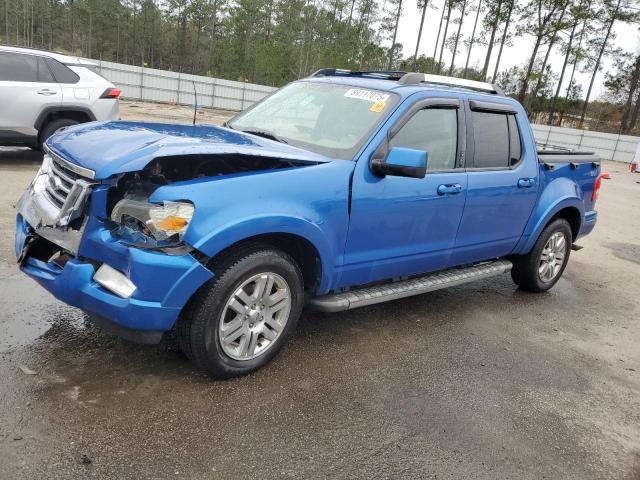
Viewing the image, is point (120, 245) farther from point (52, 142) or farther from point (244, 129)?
point (244, 129)

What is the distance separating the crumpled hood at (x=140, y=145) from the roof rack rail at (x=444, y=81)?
A: 1.23 m

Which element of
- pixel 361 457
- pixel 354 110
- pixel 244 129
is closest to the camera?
pixel 361 457

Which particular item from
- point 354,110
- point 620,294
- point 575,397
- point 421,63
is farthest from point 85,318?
point 421,63

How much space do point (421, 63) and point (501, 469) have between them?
165 feet

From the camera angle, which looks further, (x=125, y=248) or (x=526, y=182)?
(x=526, y=182)

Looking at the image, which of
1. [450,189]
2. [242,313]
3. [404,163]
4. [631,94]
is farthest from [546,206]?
[631,94]

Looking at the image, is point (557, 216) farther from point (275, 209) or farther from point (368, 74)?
point (275, 209)

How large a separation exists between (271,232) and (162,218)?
0.64 m

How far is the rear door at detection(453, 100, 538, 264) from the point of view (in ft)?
14.6

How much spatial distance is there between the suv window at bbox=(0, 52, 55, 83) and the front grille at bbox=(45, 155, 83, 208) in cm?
619

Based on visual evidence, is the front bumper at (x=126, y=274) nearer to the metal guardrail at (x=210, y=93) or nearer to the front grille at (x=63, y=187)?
the front grille at (x=63, y=187)

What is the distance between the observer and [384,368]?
3.76m

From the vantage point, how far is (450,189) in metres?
4.15

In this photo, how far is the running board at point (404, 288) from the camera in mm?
3639
